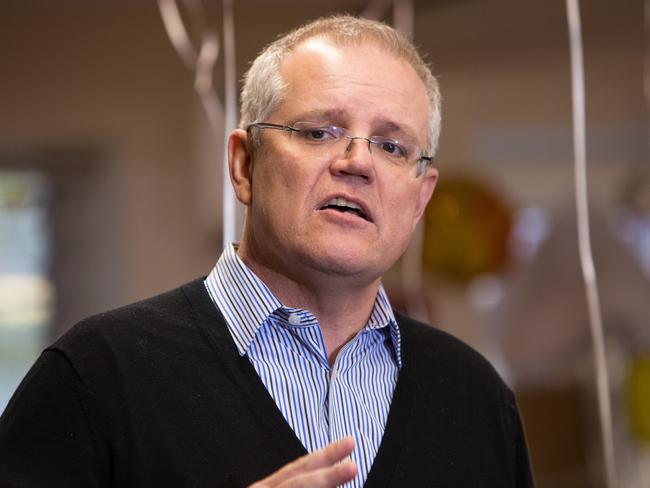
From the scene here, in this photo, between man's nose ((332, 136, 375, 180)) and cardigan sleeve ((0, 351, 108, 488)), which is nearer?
cardigan sleeve ((0, 351, 108, 488))

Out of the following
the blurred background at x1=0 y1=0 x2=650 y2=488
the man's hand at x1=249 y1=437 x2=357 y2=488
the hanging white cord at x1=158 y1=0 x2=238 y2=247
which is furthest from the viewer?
the blurred background at x1=0 y1=0 x2=650 y2=488

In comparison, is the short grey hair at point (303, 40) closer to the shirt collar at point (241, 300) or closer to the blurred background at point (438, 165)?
the shirt collar at point (241, 300)

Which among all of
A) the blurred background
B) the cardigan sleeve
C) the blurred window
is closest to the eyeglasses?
the cardigan sleeve

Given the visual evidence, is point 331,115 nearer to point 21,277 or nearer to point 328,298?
point 328,298

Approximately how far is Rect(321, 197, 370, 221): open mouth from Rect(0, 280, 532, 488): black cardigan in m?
0.18

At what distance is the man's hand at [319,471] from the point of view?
3.44ft

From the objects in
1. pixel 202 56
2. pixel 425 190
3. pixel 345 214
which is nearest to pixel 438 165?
pixel 202 56

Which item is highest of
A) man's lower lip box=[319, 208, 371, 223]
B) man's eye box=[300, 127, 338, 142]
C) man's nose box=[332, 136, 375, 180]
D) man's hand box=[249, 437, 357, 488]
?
man's eye box=[300, 127, 338, 142]

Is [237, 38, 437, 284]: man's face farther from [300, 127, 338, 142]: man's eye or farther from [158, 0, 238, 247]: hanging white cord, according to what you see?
[158, 0, 238, 247]: hanging white cord

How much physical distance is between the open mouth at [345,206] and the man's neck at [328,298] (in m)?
0.08

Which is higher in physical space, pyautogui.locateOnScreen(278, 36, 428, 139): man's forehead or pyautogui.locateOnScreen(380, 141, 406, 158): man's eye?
pyautogui.locateOnScreen(278, 36, 428, 139): man's forehead

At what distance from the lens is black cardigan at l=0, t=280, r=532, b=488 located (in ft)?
3.79

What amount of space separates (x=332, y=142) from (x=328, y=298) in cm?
18

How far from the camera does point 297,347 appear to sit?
1.31 meters
